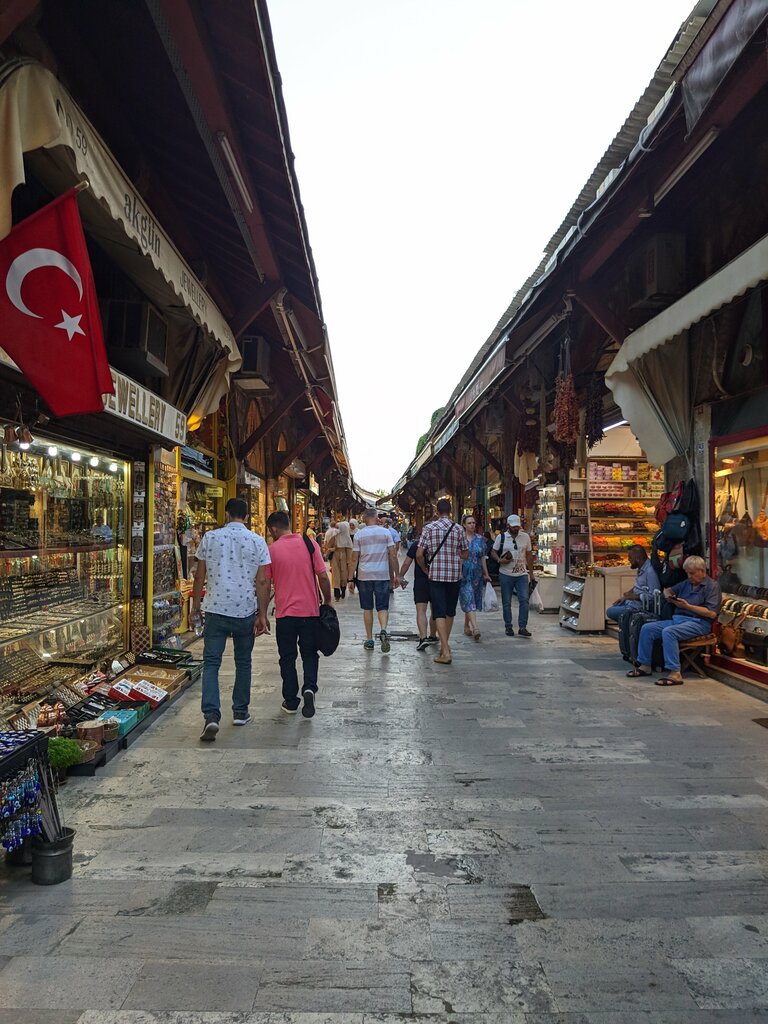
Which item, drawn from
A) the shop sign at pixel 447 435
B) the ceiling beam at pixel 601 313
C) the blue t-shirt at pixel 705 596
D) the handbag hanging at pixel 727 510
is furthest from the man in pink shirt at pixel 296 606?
the shop sign at pixel 447 435

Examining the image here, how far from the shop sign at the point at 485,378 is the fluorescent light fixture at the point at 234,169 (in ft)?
14.9

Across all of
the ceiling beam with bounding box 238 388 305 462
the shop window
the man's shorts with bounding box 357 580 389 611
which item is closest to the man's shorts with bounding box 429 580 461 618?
the man's shorts with bounding box 357 580 389 611

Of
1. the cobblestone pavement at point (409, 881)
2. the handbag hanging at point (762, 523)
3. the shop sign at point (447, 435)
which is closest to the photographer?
the cobblestone pavement at point (409, 881)

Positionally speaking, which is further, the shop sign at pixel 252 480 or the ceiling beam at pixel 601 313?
the shop sign at pixel 252 480

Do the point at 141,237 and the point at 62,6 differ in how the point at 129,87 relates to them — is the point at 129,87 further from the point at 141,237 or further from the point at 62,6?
the point at 141,237

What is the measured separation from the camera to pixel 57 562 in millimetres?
5297

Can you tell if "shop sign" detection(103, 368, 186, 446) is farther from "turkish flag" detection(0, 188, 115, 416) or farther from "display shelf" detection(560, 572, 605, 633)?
"display shelf" detection(560, 572, 605, 633)

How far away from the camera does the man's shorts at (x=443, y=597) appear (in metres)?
7.42

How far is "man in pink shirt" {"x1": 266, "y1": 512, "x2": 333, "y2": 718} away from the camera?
5328mm

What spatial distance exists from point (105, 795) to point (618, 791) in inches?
110

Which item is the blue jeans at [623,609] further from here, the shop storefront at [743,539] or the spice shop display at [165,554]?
the spice shop display at [165,554]

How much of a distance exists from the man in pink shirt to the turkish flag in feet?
8.01

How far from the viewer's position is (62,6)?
12.5 ft

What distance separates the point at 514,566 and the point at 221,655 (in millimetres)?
5423
